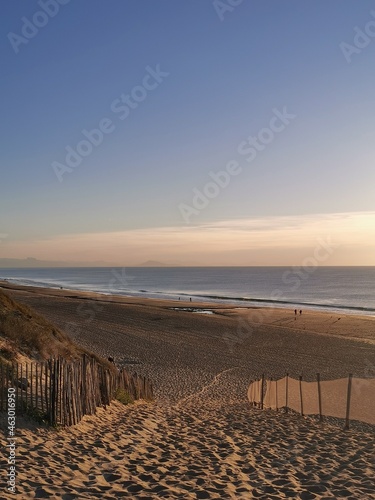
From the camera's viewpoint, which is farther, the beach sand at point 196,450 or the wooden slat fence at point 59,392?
the wooden slat fence at point 59,392

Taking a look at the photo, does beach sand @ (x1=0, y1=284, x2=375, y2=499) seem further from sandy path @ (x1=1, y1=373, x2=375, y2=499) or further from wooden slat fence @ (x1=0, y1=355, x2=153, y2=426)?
wooden slat fence @ (x1=0, y1=355, x2=153, y2=426)

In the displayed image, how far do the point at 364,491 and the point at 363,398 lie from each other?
9740 millimetres

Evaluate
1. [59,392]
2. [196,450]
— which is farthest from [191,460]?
[59,392]

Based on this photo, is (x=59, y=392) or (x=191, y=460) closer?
(x=191, y=460)

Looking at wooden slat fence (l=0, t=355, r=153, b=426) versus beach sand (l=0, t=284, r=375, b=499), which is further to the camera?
wooden slat fence (l=0, t=355, r=153, b=426)

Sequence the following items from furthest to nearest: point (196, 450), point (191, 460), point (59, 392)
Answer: point (59, 392)
point (196, 450)
point (191, 460)

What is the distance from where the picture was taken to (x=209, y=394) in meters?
18.5

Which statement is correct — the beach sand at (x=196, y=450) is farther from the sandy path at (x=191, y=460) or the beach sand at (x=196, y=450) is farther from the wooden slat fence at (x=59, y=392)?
the wooden slat fence at (x=59, y=392)

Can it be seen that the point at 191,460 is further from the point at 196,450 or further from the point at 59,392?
the point at 59,392

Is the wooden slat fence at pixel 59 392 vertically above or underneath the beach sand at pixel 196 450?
above

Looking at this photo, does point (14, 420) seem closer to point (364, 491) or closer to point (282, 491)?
point (282, 491)

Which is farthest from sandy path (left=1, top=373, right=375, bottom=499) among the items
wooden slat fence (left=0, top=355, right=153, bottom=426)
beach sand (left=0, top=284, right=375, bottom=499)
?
wooden slat fence (left=0, top=355, right=153, bottom=426)

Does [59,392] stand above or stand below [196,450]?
above

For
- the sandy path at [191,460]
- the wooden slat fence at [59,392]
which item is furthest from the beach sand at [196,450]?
the wooden slat fence at [59,392]
